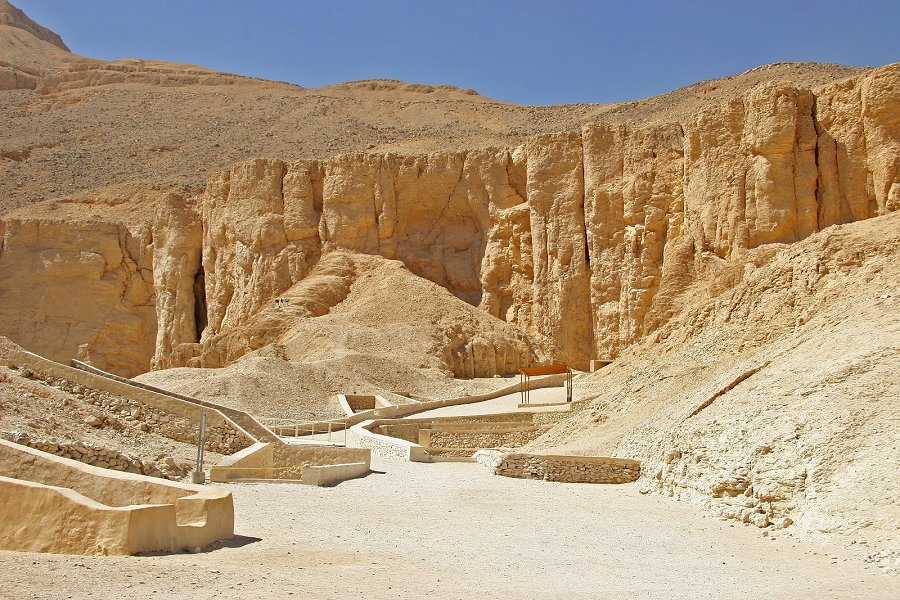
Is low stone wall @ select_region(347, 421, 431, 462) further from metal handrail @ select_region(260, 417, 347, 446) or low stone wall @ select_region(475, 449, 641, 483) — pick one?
low stone wall @ select_region(475, 449, 641, 483)

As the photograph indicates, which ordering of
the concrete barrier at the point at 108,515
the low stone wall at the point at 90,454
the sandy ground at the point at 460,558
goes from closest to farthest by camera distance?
the sandy ground at the point at 460,558
the concrete barrier at the point at 108,515
the low stone wall at the point at 90,454

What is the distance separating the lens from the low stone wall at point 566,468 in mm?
17386

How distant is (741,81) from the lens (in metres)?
67.4

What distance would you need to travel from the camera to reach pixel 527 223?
49844 mm

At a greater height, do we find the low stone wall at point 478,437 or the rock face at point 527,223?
the rock face at point 527,223

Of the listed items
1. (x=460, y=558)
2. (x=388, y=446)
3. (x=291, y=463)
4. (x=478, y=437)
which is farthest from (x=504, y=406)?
(x=460, y=558)

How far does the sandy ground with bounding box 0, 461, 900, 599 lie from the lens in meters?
7.84

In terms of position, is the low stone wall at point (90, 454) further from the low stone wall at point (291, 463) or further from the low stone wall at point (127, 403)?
the low stone wall at point (127, 403)

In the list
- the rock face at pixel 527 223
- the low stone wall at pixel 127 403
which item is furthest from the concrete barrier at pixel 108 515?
the rock face at pixel 527 223

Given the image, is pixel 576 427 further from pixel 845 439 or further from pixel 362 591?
pixel 362 591

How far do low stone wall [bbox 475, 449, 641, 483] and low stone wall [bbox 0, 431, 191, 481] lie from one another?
724cm

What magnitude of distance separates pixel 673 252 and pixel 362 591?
1406 inches

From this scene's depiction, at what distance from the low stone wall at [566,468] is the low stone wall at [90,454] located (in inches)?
285

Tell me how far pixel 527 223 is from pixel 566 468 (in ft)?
107
